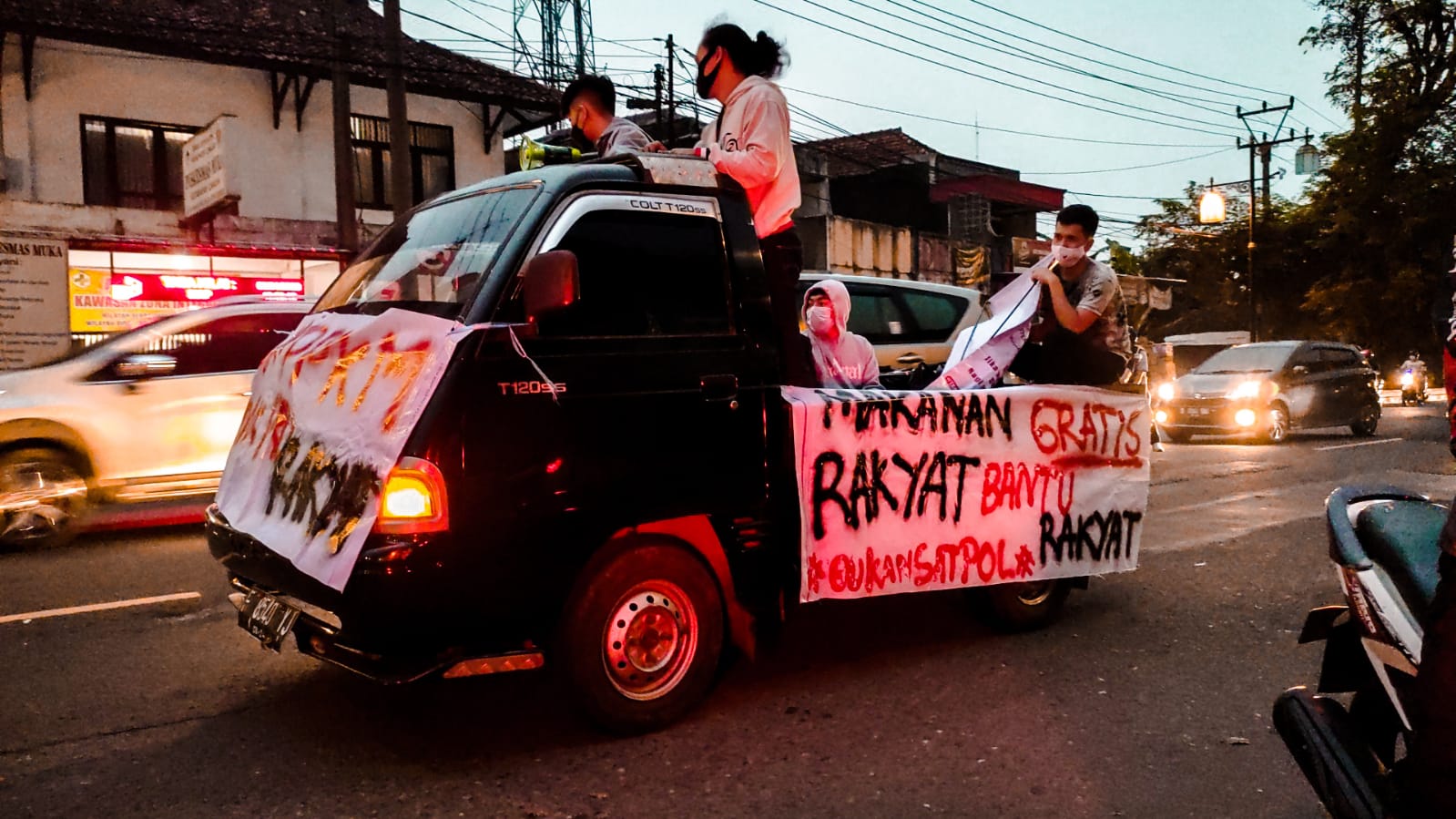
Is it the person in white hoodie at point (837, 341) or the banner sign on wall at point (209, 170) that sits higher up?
the banner sign on wall at point (209, 170)

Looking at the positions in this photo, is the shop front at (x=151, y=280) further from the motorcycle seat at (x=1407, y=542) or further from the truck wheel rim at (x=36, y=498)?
the motorcycle seat at (x=1407, y=542)

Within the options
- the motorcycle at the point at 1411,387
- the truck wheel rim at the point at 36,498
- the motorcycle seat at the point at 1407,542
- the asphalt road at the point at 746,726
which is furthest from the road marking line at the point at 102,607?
the motorcycle at the point at 1411,387

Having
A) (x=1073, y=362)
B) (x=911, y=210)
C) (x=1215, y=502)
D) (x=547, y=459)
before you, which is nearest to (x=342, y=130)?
(x=1215, y=502)

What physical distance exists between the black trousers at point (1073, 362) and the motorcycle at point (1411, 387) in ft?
99.6

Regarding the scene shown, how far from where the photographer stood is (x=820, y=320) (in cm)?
563

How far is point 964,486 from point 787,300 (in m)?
1.15

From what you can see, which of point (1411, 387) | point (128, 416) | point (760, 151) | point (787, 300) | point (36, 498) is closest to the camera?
point (760, 151)

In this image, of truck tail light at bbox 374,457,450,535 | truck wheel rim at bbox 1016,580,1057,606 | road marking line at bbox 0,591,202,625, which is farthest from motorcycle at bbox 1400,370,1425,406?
truck tail light at bbox 374,457,450,535

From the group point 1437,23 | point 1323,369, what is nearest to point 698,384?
point 1323,369

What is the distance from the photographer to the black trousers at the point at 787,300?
440cm

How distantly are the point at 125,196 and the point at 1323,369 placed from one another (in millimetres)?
20131

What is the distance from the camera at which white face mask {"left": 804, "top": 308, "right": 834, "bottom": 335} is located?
5.61 meters

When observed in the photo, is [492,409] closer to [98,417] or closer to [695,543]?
[695,543]

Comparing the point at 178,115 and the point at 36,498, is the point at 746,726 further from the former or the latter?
the point at 178,115
